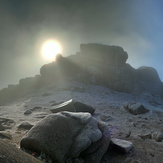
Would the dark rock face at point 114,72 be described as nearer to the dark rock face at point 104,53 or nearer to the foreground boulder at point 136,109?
the dark rock face at point 104,53

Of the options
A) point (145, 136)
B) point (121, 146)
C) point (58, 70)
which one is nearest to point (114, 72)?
point (58, 70)

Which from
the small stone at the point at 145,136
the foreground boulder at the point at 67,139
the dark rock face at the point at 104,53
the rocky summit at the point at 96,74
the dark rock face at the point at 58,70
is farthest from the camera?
the dark rock face at the point at 104,53

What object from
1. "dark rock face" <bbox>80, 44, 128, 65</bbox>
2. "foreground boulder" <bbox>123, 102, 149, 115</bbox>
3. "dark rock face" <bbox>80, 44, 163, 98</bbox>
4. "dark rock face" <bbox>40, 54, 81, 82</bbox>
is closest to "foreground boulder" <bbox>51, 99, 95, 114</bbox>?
"foreground boulder" <bbox>123, 102, 149, 115</bbox>

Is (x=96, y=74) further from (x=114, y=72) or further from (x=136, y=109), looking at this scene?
(x=136, y=109)

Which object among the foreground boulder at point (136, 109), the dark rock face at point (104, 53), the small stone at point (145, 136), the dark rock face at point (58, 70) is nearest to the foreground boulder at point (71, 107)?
the foreground boulder at point (136, 109)

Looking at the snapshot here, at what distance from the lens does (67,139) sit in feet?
19.2

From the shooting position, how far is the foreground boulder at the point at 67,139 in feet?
18.1

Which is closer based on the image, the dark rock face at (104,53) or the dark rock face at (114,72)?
the dark rock face at (114,72)

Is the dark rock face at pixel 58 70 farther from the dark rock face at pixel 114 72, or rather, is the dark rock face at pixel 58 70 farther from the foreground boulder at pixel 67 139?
the foreground boulder at pixel 67 139

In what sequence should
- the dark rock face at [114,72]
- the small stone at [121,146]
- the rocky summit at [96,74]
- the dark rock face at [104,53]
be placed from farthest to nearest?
the dark rock face at [104,53], the dark rock face at [114,72], the rocky summit at [96,74], the small stone at [121,146]

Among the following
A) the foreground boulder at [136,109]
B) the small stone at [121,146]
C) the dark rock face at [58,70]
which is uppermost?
the dark rock face at [58,70]

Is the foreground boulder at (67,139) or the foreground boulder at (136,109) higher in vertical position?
the foreground boulder at (67,139)

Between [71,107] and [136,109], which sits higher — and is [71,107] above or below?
above

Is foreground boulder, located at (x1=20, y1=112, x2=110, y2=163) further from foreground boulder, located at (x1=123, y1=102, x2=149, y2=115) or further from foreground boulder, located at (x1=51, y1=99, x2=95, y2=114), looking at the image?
foreground boulder, located at (x1=123, y1=102, x2=149, y2=115)
